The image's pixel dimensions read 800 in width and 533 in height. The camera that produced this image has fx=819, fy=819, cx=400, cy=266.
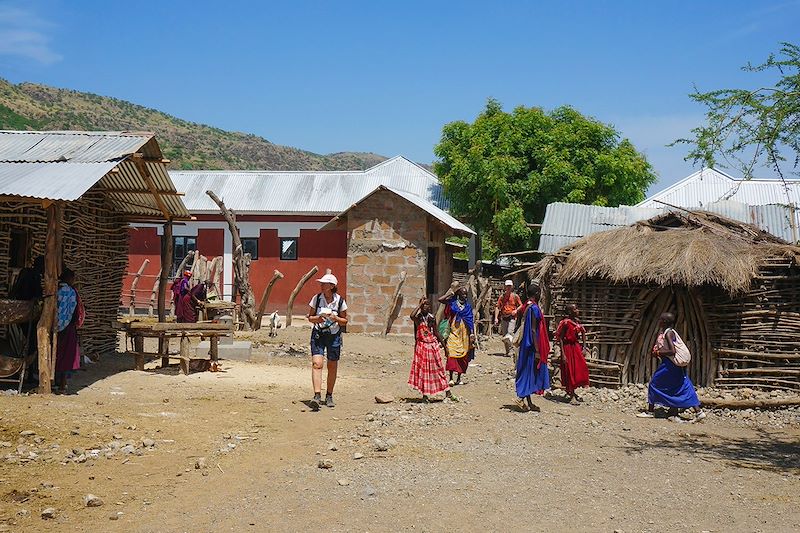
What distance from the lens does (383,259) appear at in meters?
22.1

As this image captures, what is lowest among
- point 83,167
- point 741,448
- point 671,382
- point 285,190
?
point 741,448

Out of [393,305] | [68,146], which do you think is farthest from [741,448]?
Result: [393,305]

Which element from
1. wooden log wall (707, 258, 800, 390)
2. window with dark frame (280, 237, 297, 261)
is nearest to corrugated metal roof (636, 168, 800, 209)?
window with dark frame (280, 237, 297, 261)

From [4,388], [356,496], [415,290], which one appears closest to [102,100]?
[415,290]

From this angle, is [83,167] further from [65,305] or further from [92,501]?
[92,501]

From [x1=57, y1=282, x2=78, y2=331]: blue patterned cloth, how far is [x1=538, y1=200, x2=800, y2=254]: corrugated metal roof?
10.4 metres

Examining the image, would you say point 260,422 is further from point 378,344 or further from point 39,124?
point 39,124

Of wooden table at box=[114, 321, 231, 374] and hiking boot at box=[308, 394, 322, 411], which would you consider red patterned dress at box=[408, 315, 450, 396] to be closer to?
hiking boot at box=[308, 394, 322, 411]

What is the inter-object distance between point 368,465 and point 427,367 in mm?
3684

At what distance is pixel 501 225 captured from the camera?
2873 cm

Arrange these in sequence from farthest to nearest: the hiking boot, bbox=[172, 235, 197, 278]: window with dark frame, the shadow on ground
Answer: bbox=[172, 235, 197, 278]: window with dark frame → the hiking boot → the shadow on ground

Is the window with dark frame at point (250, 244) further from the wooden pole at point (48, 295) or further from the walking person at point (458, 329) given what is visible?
the wooden pole at point (48, 295)

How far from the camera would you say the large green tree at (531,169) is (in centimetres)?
2855

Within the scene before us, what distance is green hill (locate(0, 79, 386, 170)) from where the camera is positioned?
182 ft
